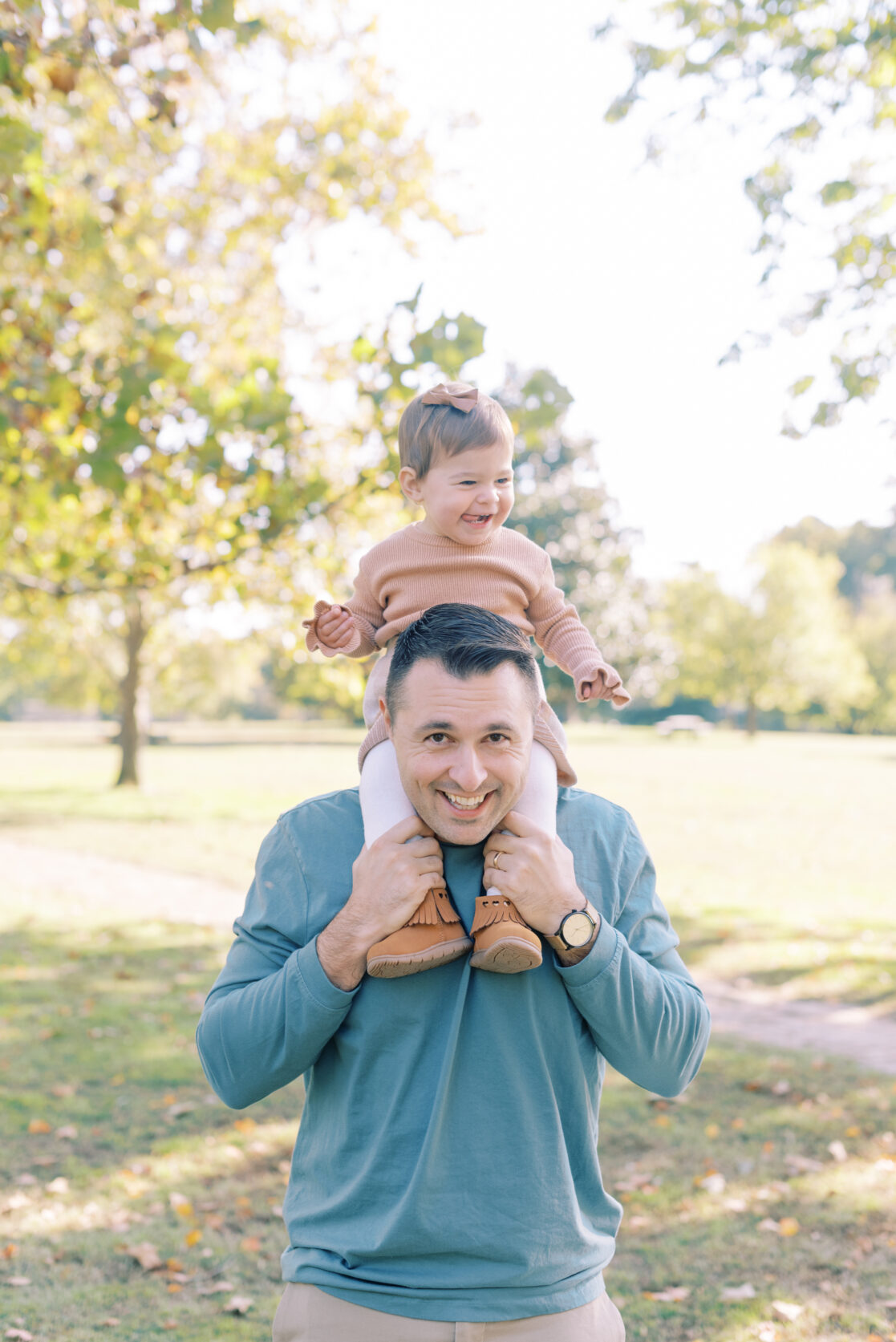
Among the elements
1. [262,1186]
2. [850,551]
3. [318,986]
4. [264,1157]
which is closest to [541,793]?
[318,986]

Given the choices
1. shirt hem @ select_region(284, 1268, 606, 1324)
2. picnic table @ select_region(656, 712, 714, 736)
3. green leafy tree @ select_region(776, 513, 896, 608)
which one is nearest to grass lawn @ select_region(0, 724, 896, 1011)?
shirt hem @ select_region(284, 1268, 606, 1324)

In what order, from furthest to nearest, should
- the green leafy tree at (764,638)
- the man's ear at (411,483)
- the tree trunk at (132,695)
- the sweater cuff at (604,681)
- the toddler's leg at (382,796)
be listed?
the green leafy tree at (764,638) → the tree trunk at (132,695) → the man's ear at (411,483) → the sweater cuff at (604,681) → the toddler's leg at (382,796)

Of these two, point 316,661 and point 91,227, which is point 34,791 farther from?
point 91,227

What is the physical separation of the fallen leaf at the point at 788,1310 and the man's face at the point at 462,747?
133 inches

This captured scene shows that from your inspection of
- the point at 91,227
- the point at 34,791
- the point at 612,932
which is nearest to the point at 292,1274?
the point at 612,932

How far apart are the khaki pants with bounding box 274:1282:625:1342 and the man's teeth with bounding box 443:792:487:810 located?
92cm

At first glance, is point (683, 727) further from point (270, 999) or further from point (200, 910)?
point (270, 999)

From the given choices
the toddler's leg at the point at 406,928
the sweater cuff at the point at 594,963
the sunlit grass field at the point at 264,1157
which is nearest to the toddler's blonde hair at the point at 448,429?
the toddler's leg at the point at 406,928

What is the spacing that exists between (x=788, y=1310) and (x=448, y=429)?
3781 millimetres

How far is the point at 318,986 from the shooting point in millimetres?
2131

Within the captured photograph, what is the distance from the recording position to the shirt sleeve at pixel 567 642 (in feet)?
9.39

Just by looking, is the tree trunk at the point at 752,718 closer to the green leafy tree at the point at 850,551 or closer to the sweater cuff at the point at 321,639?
the green leafy tree at the point at 850,551

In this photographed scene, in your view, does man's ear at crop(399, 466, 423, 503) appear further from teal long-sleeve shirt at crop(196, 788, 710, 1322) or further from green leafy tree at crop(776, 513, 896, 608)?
green leafy tree at crop(776, 513, 896, 608)

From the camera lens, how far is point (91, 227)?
758 centimetres
